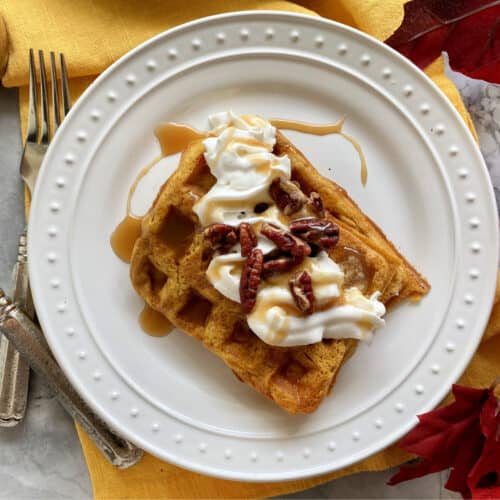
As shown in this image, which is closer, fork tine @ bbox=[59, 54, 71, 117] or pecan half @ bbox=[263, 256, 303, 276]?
pecan half @ bbox=[263, 256, 303, 276]

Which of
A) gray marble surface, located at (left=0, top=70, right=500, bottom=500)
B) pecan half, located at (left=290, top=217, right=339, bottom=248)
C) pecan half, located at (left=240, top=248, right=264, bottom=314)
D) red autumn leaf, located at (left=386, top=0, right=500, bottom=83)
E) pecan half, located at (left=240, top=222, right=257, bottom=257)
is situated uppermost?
red autumn leaf, located at (left=386, top=0, right=500, bottom=83)

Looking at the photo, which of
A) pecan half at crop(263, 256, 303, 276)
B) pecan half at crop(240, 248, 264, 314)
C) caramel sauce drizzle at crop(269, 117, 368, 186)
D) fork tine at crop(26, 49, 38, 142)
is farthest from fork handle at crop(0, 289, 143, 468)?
caramel sauce drizzle at crop(269, 117, 368, 186)

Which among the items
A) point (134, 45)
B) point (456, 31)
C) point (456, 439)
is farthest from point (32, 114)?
point (456, 439)

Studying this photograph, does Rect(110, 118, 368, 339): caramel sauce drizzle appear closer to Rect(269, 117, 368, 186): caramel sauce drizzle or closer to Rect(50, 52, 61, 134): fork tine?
Rect(269, 117, 368, 186): caramel sauce drizzle

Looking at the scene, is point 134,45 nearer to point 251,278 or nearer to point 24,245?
point 24,245

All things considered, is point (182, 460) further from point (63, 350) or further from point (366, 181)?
point (366, 181)

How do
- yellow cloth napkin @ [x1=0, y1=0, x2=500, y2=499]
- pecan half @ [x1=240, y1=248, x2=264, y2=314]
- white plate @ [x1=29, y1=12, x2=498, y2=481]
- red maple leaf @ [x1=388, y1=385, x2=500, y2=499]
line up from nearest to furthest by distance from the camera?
→ pecan half @ [x1=240, y1=248, x2=264, y2=314] → red maple leaf @ [x1=388, y1=385, x2=500, y2=499] → white plate @ [x1=29, y1=12, x2=498, y2=481] → yellow cloth napkin @ [x1=0, y1=0, x2=500, y2=499]

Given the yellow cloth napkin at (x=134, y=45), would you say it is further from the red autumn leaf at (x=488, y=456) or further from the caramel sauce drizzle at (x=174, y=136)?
the red autumn leaf at (x=488, y=456)
